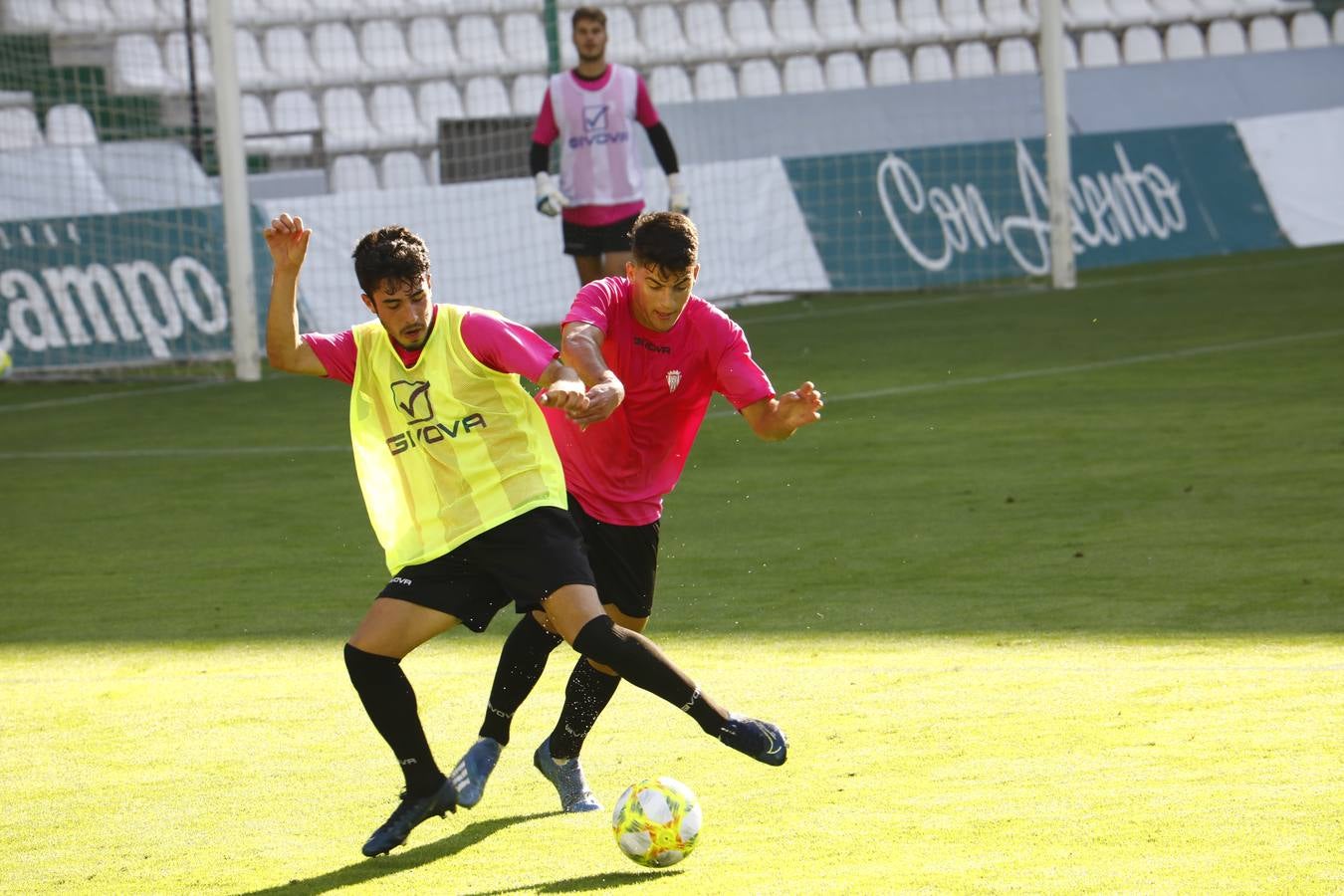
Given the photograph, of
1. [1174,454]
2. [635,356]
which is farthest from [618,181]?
[635,356]

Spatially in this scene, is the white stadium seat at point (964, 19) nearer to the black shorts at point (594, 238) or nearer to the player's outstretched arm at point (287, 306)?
the black shorts at point (594, 238)

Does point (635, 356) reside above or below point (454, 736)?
above

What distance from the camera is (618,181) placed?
1298 centimetres

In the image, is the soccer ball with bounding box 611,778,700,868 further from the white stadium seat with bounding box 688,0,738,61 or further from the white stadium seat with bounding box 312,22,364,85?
the white stadium seat with bounding box 688,0,738,61

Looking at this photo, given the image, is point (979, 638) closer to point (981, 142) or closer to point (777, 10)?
point (981, 142)

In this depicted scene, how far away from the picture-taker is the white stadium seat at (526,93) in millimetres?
22141

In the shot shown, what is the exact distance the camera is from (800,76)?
914 inches

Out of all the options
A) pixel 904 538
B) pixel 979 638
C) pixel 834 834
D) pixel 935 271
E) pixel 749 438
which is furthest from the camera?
pixel 935 271

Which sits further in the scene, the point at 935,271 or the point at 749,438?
the point at 935,271

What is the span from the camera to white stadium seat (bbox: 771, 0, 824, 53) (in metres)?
23.9

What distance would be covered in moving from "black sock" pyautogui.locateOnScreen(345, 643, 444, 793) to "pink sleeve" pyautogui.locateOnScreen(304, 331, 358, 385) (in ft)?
2.23

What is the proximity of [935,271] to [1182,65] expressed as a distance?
277 inches

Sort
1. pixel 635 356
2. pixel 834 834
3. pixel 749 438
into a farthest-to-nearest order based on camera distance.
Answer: pixel 749 438 < pixel 635 356 < pixel 834 834

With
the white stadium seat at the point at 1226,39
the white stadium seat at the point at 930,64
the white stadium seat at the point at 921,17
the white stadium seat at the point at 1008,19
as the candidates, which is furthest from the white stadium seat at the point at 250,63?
the white stadium seat at the point at 1226,39
